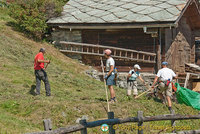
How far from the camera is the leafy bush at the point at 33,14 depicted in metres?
17.4

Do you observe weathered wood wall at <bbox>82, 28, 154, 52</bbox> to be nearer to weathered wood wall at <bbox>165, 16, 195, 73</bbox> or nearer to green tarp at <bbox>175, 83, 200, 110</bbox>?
weathered wood wall at <bbox>165, 16, 195, 73</bbox>

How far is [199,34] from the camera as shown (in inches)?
909

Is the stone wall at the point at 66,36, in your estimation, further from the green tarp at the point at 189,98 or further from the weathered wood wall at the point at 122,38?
the green tarp at the point at 189,98

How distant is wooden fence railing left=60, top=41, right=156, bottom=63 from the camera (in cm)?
1697

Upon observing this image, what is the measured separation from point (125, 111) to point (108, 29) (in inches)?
367

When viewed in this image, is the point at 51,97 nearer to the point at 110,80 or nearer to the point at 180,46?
the point at 110,80

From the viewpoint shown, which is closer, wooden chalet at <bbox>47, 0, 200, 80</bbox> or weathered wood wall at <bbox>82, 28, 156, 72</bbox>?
wooden chalet at <bbox>47, 0, 200, 80</bbox>

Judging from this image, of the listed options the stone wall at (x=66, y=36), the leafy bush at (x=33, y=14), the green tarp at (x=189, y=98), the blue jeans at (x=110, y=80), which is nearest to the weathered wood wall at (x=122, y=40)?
the stone wall at (x=66, y=36)

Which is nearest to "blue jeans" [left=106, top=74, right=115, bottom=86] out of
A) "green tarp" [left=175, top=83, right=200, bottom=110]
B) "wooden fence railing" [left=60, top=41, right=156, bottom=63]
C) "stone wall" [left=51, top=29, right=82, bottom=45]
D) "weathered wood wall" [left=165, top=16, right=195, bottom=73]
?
"green tarp" [left=175, top=83, right=200, bottom=110]

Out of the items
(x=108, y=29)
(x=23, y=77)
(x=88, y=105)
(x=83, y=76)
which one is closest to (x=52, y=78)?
(x=23, y=77)

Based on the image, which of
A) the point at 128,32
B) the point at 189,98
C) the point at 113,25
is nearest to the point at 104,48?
the point at 113,25

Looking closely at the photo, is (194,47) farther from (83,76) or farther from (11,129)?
(11,129)

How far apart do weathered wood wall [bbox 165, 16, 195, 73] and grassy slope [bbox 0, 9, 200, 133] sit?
17.9ft

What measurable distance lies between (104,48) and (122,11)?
2.66m
